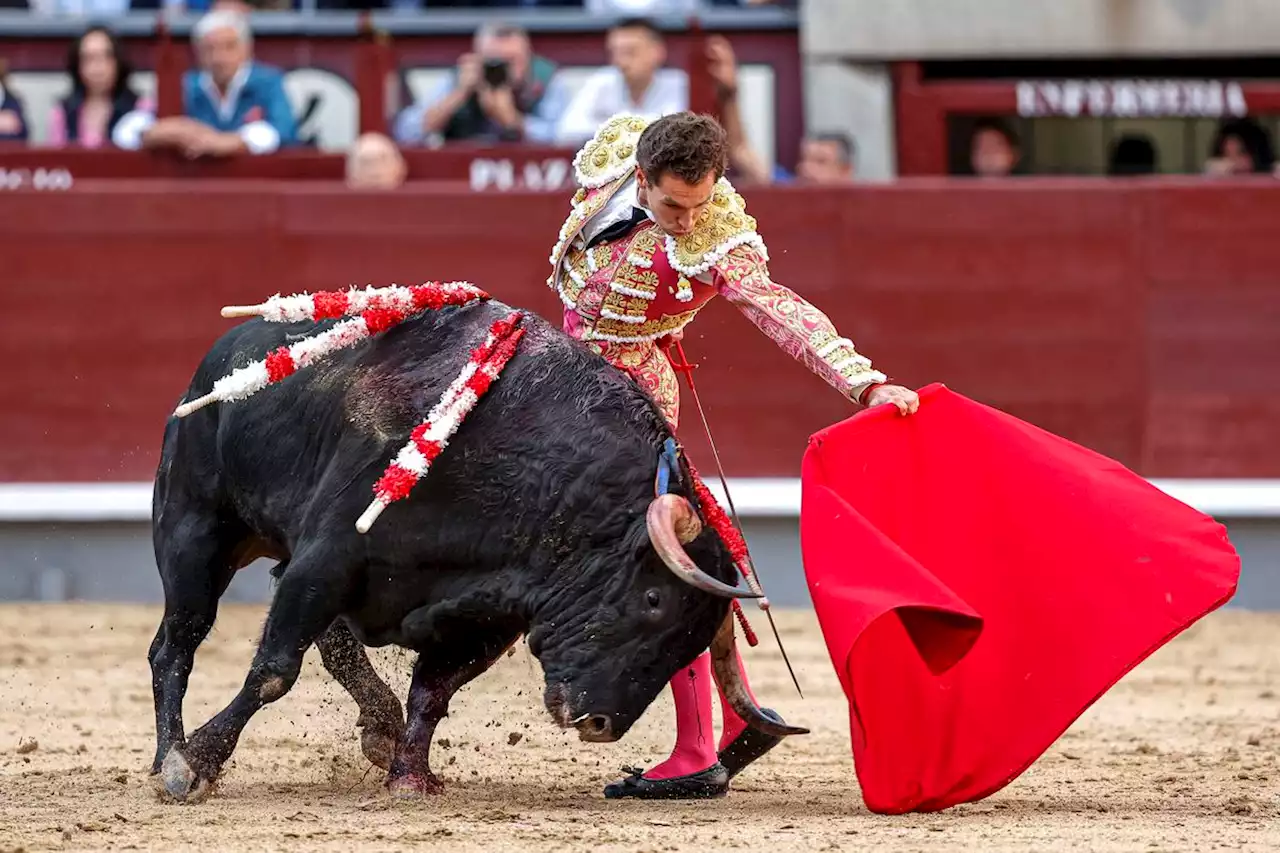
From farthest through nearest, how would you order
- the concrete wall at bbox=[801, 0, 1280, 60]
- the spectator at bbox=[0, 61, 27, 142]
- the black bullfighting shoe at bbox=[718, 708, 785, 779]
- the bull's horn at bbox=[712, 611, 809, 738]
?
the concrete wall at bbox=[801, 0, 1280, 60], the spectator at bbox=[0, 61, 27, 142], the black bullfighting shoe at bbox=[718, 708, 785, 779], the bull's horn at bbox=[712, 611, 809, 738]

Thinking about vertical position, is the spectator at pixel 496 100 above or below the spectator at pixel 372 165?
above

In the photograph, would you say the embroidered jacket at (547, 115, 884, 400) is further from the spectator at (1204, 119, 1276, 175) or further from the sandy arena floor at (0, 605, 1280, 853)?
the spectator at (1204, 119, 1276, 175)

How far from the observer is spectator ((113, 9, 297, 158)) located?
7043mm

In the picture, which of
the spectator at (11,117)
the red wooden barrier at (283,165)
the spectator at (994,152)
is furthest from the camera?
the spectator at (11,117)

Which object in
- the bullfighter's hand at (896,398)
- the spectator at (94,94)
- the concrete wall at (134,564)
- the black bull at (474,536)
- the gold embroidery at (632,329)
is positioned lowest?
the concrete wall at (134,564)

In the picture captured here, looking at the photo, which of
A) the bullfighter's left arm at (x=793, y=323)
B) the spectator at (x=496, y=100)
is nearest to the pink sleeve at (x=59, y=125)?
the spectator at (x=496, y=100)

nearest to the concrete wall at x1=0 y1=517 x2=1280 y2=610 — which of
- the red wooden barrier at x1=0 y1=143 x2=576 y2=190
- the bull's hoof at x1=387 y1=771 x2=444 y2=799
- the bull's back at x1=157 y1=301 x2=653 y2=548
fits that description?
the red wooden barrier at x1=0 y1=143 x2=576 y2=190

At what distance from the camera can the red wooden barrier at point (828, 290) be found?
6.68 meters

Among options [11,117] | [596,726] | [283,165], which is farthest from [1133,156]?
[596,726]

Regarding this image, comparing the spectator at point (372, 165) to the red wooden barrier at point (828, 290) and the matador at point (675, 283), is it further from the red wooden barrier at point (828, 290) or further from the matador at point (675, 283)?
the matador at point (675, 283)

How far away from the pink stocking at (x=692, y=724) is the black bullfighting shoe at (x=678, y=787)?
0.02m

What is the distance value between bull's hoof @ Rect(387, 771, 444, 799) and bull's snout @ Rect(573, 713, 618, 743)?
0.39 m

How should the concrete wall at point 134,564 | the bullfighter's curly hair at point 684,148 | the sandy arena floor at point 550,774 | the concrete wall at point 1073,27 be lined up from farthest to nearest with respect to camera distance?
the concrete wall at point 1073,27
the concrete wall at point 134,564
the bullfighter's curly hair at point 684,148
the sandy arena floor at point 550,774

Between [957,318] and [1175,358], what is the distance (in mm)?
675
